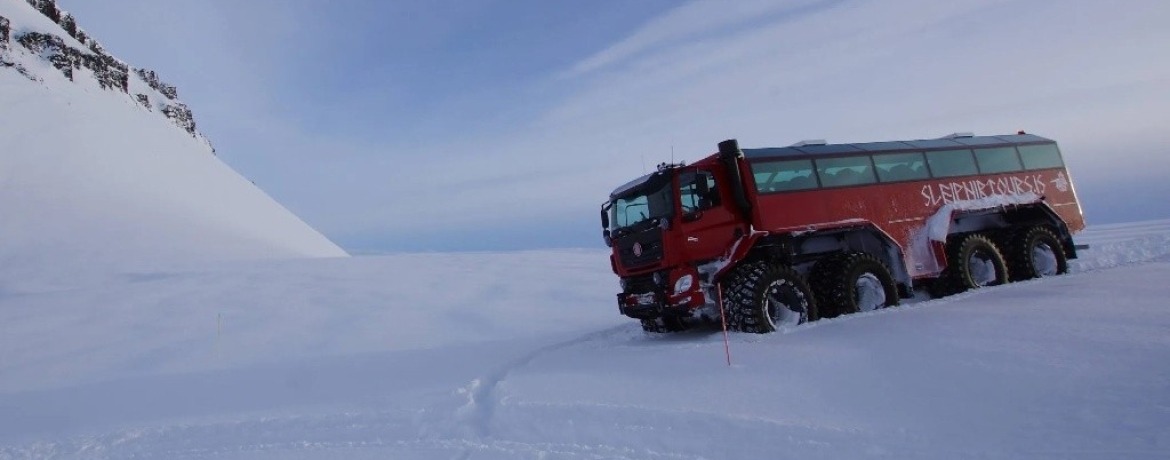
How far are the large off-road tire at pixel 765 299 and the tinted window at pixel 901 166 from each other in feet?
9.74

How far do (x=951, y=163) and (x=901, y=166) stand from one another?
1540mm

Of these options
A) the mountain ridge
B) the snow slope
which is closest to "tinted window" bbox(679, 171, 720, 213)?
the snow slope

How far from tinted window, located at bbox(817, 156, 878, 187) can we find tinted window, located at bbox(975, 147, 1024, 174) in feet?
10.7

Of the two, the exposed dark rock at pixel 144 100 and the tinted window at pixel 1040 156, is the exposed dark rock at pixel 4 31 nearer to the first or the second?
the exposed dark rock at pixel 144 100

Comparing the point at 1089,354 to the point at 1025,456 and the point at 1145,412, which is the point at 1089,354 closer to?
the point at 1145,412

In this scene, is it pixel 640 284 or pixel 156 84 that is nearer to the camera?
pixel 640 284

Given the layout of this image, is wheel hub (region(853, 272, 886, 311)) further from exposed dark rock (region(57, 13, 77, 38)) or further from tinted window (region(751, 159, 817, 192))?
exposed dark rock (region(57, 13, 77, 38))

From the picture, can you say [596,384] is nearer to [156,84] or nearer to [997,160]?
[997,160]

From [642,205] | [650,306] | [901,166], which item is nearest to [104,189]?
[642,205]

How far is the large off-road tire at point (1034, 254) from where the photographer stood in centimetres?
1135

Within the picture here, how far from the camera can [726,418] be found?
4312mm

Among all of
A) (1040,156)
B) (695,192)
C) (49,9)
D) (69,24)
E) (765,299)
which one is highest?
(49,9)

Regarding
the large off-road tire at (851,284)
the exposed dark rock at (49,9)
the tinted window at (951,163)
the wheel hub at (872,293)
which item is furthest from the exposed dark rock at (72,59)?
the tinted window at (951,163)

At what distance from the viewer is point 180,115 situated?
223 ft
